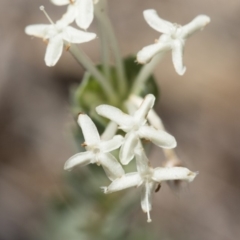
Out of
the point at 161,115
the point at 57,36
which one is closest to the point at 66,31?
the point at 57,36

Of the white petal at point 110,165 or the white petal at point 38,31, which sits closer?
the white petal at point 110,165

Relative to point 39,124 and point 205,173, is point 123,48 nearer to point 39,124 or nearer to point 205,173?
point 39,124

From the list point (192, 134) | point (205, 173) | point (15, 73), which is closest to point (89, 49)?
point (15, 73)

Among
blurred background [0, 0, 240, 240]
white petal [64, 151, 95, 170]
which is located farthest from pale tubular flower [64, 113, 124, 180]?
blurred background [0, 0, 240, 240]

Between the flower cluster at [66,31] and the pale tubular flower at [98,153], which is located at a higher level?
the flower cluster at [66,31]

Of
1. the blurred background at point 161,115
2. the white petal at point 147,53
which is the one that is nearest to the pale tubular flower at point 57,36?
the white petal at point 147,53

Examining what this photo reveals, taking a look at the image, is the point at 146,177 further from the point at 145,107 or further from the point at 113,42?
the point at 113,42

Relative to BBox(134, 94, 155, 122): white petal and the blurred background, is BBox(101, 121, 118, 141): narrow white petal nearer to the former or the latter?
BBox(134, 94, 155, 122): white petal

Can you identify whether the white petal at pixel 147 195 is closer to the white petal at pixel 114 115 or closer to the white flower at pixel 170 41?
the white petal at pixel 114 115
